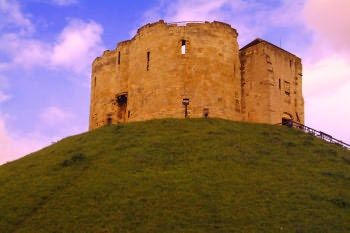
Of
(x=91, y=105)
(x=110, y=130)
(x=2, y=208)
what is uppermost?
(x=91, y=105)

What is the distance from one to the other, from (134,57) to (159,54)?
275 cm

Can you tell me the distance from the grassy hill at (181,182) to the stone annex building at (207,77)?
228 centimetres

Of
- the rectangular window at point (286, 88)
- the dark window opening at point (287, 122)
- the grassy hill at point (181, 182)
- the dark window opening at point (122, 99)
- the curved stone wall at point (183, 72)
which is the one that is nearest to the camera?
the grassy hill at point (181, 182)

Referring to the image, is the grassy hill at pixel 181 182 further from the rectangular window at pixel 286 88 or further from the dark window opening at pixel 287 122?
the rectangular window at pixel 286 88

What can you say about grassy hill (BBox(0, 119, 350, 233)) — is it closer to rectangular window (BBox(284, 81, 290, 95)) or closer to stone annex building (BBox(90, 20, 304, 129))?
stone annex building (BBox(90, 20, 304, 129))

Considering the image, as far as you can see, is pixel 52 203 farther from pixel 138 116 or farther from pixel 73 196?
pixel 138 116

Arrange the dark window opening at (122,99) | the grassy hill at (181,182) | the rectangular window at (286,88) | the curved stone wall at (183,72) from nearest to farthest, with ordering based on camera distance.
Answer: the grassy hill at (181,182) → the curved stone wall at (183,72) → the rectangular window at (286,88) → the dark window opening at (122,99)

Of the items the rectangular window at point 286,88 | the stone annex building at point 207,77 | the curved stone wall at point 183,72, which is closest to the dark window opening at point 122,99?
the stone annex building at point 207,77

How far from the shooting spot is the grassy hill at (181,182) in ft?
76.2

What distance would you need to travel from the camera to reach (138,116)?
129 feet

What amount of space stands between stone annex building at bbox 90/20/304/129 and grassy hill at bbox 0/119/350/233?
2.28 metres

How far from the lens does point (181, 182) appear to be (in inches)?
1058

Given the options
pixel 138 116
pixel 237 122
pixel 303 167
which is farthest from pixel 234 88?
pixel 303 167

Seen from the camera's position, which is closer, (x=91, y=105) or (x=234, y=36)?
(x=234, y=36)
